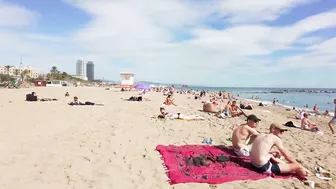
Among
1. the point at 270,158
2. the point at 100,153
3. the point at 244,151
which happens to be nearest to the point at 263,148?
the point at 270,158

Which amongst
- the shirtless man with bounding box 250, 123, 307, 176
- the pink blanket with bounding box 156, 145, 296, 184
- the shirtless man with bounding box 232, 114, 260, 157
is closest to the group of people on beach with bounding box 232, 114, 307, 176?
the shirtless man with bounding box 250, 123, 307, 176

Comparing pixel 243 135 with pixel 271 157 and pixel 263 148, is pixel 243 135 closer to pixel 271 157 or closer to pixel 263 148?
pixel 271 157

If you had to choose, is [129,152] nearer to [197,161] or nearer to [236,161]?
[197,161]

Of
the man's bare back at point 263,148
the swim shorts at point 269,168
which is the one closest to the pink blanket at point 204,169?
the swim shorts at point 269,168

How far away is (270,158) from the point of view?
5328 mm

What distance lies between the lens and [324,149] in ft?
25.5

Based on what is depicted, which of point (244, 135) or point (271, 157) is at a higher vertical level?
point (244, 135)

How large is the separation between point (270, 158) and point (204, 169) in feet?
4.02

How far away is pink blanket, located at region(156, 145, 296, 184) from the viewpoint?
16.2 ft

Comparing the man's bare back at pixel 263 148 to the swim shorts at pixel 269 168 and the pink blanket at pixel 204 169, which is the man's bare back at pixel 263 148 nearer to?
the swim shorts at pixel 269 168

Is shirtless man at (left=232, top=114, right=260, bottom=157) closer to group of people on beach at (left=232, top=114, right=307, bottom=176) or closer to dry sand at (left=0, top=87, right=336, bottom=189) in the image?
group of people on beach at (left=232, top=114, right=307, bottom=176)

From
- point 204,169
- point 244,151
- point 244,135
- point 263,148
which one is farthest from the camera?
A: point 244,135

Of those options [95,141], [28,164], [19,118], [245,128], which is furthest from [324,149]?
[19,118]

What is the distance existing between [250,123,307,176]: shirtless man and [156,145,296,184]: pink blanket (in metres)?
0.20
